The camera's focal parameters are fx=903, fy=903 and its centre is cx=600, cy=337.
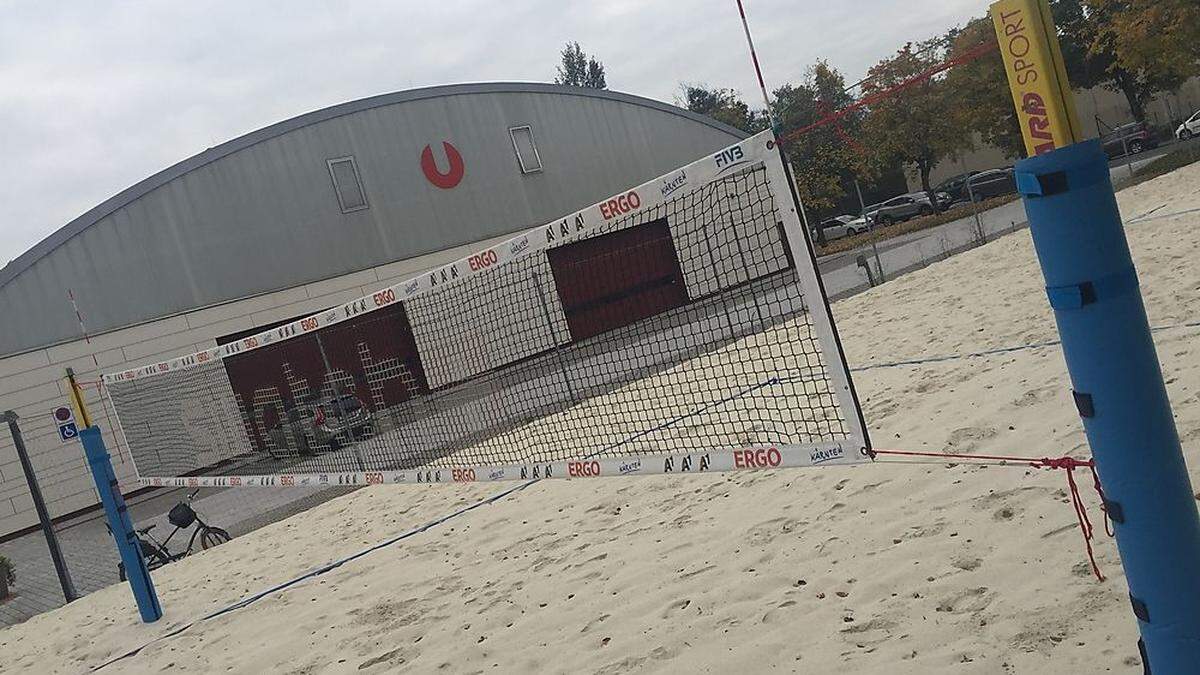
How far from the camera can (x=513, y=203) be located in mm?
19609

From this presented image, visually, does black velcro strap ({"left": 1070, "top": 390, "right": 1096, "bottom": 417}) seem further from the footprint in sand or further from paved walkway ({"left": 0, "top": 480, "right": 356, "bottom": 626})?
paved walkway ({"left": 0, "top": 480, "right": 356, "bottom": 626})

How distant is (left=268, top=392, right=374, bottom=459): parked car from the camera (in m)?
8.70

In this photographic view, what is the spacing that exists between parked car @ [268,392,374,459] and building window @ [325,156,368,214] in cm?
804

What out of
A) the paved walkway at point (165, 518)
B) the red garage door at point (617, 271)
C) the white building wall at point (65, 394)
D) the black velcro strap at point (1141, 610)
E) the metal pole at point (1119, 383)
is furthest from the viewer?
the white building wall at point (65, 394)

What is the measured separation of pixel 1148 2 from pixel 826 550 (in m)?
20.4

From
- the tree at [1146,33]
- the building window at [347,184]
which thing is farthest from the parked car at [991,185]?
the building window at [347,184]

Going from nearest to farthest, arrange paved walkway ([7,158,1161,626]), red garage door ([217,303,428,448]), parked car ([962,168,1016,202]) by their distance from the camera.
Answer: paved walkway ([7,158,1161,626]) → red garage door ([217,303,428,448]) → parked car ([962,168,1016,202])

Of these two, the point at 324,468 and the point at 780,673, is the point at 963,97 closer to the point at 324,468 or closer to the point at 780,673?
the point at 324,468

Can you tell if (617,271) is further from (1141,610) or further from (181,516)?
(1141,610)

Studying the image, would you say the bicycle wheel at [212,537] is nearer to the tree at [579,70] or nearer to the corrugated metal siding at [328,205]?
the corrugated metal siding at [328,205]

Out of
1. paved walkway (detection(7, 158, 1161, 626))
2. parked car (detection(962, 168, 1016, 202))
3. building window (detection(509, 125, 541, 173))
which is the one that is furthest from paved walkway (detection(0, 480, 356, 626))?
parked car (detection(962, 168, 1016, 202))

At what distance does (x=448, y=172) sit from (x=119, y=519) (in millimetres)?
13179

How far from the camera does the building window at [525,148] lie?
64.7ft

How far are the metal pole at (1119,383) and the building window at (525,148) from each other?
18.3 m
